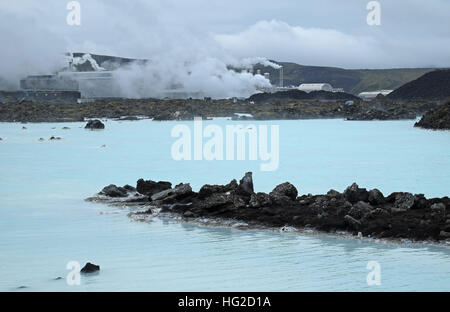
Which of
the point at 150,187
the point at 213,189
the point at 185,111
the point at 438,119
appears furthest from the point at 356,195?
the point at 185,111

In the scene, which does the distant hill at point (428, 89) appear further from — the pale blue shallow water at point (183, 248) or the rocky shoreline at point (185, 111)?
the pale blue shallow water at point (183, 248)

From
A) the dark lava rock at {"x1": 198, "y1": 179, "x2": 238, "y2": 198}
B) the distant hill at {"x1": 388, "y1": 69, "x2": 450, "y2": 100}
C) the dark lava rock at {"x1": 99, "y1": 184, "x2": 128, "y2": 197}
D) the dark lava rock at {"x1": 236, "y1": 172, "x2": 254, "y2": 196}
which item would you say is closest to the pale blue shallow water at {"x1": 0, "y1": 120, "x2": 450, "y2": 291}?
the dark lava rock at {"x1": 99, "y1": 184, "x2": 128, "y2": 197}

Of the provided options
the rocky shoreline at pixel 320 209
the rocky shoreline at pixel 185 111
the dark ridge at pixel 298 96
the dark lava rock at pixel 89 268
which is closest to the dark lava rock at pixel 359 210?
the rocky shoreline at pixel 320 209

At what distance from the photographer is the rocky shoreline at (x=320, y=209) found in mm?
12383

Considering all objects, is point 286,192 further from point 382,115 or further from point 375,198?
point 382,115

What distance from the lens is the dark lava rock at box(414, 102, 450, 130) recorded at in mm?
52950

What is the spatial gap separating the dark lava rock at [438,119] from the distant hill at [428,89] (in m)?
79.0

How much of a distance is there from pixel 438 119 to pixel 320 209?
4326 cm

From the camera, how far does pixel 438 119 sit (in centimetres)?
5422

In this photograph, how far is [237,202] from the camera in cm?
1454

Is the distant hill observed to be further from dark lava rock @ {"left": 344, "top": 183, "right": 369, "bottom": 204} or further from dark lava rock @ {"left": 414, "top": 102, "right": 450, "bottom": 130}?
dark lava rock @ {"left": 344, "top": 183, "right": 369, "bottom": 204}

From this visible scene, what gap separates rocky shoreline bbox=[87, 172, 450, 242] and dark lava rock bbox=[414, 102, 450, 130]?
4017 cm

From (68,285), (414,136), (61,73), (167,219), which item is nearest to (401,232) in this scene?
(167,219)
